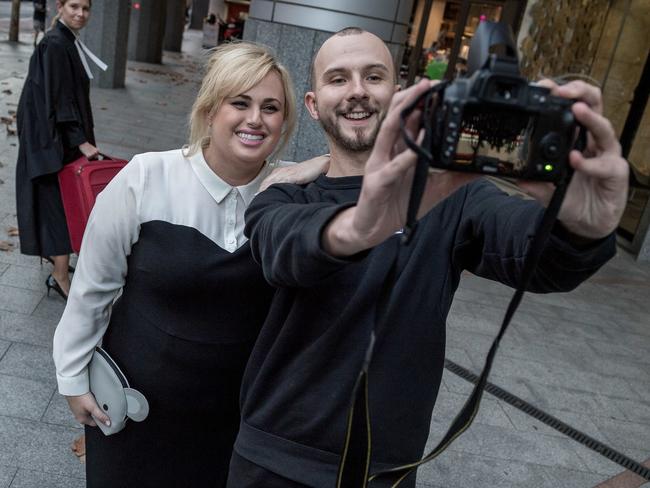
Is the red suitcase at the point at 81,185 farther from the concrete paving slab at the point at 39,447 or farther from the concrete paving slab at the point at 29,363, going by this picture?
the concrete paving slab at the point at 39,447

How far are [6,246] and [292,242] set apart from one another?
14.2 feet

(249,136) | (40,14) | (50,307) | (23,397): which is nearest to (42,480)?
(23,397)

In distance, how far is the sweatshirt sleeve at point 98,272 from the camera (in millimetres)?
2018

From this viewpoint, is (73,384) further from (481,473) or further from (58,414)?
(481,473)

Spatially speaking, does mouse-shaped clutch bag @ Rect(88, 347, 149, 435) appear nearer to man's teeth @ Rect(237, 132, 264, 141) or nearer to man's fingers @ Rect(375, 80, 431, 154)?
man's teeth @ Rect(237, 132, 264, 141)

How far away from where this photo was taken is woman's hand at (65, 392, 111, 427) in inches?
84.8

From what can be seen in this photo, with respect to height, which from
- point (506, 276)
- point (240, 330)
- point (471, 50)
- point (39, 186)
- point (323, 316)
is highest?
point (471, 50)

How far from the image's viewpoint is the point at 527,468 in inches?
141

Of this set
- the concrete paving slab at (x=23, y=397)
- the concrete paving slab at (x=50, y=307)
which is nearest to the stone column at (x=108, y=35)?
the concrete paving slab at (x=50, y=307)

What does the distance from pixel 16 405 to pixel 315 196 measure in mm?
2379

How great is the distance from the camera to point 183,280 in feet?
6.48

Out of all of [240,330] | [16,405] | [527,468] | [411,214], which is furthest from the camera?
[527,468]

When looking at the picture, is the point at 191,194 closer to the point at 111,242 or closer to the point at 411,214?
the point at 111,242

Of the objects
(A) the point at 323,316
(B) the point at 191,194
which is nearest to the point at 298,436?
(A) the point at 323,316
